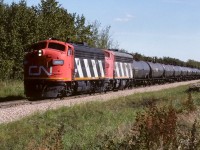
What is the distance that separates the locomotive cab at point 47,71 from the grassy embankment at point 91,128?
345 centimetres

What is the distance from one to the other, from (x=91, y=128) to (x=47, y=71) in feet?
30.0

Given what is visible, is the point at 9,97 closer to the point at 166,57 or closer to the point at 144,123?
the point at 144,123

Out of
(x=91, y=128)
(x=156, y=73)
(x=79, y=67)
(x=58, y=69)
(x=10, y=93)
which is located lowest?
(x=91, y=128)

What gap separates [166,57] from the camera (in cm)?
9962

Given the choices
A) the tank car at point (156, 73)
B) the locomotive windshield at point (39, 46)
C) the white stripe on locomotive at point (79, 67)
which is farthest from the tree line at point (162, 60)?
the locomotive windshield at point (39, 46)

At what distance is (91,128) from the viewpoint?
39.8ft

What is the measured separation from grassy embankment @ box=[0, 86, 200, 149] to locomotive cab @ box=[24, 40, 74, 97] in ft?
11.3

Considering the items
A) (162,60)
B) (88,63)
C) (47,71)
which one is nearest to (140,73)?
(88,63)

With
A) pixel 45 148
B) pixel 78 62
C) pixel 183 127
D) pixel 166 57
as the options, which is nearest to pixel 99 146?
pixel 45 148

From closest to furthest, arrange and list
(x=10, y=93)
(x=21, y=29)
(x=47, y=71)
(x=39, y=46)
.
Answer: (x=47, y=71), (x=39, y=46), (x=10, y=93), (x=21, y=29)

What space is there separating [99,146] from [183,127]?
3.52m

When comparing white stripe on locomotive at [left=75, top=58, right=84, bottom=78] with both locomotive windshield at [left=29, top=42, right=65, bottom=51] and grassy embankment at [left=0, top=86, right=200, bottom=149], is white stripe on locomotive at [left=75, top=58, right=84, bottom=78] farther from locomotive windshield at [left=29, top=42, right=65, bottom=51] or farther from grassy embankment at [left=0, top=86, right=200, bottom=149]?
grassy embankment at [left=0, top=86, right=200, bottom=149]

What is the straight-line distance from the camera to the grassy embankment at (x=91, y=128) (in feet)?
27.1

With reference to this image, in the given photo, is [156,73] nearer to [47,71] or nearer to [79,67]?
[79,67]
